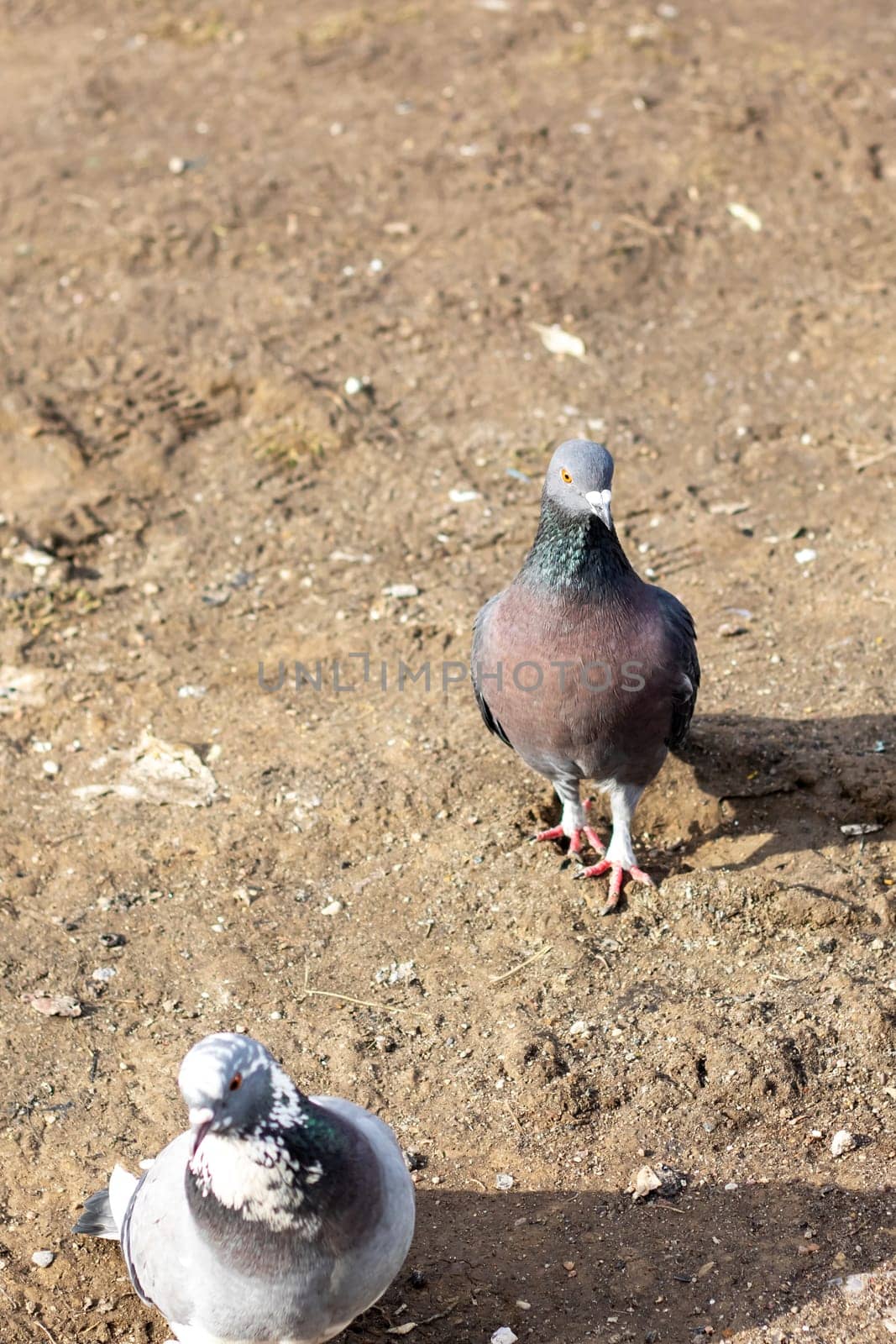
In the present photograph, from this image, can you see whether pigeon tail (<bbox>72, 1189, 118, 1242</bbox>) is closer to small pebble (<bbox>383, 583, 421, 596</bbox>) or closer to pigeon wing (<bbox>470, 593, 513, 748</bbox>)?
pigeon wing (<bbox>470, 593, 513, 748</bbox>)

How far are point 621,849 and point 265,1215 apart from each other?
2.43m

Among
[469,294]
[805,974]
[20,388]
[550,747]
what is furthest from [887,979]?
[20,388]

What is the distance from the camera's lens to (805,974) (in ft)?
15.5

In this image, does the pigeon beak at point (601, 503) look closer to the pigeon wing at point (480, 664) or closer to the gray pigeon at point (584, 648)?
the gray pigeon at point (584, 648)

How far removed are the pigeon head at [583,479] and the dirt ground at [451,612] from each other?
59.6 inches

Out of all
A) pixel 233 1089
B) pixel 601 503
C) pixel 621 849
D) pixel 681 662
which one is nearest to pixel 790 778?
pixel 621 849

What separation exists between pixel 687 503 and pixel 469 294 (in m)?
2.28

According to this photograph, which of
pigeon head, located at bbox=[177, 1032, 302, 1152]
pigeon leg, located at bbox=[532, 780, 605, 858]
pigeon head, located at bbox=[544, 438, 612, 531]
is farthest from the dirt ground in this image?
pigeon head, located at bbox=[544, 438, 612, 531]

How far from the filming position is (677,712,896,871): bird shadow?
5.33 m

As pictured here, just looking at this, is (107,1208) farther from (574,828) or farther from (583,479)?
(583,479)

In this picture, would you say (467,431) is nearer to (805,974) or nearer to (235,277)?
(235,277)

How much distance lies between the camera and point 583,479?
4.52 metres

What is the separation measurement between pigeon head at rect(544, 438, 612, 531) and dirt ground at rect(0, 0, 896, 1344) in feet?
4.97

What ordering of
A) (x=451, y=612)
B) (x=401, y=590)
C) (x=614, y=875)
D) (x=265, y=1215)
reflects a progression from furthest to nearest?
1. (x=401, y=590)
2. (x=451, y=612)
3. (x=614, y=875)
4. (x=265, y=1215)
